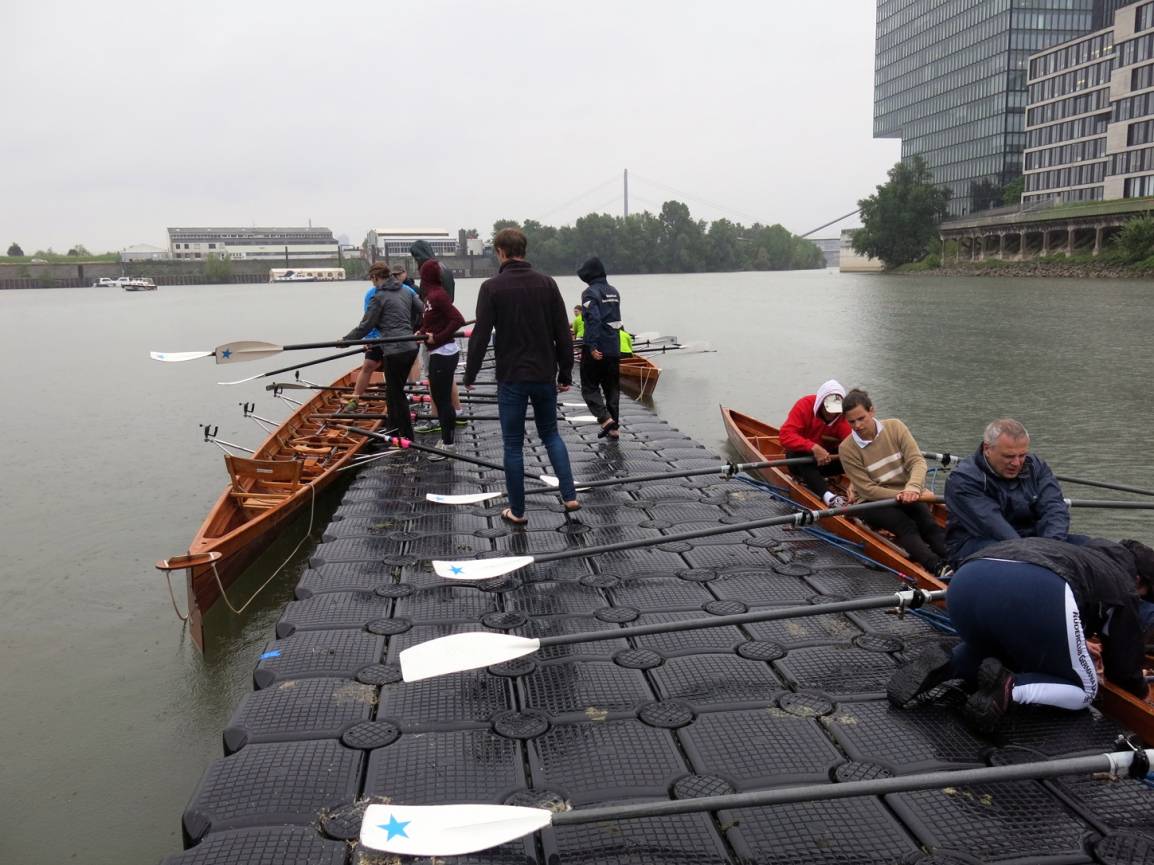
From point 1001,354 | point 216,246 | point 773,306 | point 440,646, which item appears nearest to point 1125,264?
point 773,306

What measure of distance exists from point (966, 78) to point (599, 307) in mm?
105107

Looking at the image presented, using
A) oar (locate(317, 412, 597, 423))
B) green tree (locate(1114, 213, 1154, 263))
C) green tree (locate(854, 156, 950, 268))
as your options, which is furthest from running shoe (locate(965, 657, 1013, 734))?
green tree (locate(854, 156, 950, 268))

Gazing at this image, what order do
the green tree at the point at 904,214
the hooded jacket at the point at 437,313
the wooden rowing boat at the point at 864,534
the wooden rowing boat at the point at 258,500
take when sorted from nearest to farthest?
the wooden rowing boat at the point at 864,534, the wooden rowing boat at the point at 258,500, the hooded jacket at the point at 437,313, the green tree at the point at 904,214

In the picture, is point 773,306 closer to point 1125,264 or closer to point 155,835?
point 1125,264

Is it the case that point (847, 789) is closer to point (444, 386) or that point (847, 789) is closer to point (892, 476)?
point (892, 476)

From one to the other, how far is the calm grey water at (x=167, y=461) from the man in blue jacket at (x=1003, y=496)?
4704mm

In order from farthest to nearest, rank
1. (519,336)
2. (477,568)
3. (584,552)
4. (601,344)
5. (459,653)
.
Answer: (601,344) < (519,336) < (584,552) < (477,568) < (459,653)

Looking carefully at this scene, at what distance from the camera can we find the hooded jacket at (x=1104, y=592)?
3588 mm

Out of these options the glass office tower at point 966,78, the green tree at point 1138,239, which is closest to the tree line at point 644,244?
the glass office tower at point 966,78

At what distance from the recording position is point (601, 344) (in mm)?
9984

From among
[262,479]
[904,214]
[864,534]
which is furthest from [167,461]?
[904,214]

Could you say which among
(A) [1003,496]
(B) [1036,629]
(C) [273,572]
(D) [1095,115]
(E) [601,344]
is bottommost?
(C) [273,572]

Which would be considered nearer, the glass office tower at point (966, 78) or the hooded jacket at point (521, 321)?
the hooded jacket at point (521, 321)

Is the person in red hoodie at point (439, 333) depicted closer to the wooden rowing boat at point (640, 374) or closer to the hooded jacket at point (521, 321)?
the hooded jacket at point (521, 321)
